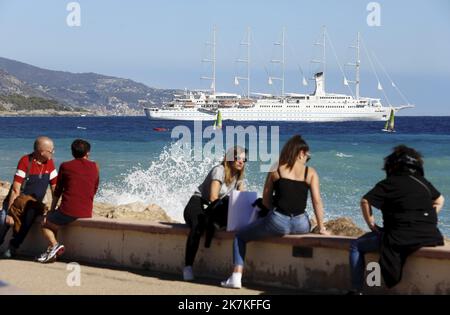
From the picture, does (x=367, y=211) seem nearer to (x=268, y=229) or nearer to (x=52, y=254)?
(x=268, y=229)

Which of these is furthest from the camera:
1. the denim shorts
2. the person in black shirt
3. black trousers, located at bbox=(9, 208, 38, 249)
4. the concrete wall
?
black trousers, located at bbox=(9, 208, 38, 249)

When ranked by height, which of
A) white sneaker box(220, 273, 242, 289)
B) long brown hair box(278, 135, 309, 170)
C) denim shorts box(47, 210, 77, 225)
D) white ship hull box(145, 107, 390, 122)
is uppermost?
white ship hull box(145, 107, 390, 122)

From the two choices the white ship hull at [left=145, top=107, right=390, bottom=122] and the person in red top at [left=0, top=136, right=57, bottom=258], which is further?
the white ship hull at [left=145, top=107, right=390, bottom=122]

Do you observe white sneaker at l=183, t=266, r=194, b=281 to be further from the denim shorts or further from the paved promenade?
the denim shorts

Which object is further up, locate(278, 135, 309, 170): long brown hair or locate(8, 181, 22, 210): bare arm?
locate(278, 135, 309, 170): long brown hair

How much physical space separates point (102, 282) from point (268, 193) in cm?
157

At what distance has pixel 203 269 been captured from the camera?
24.5ft

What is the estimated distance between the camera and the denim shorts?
812cm

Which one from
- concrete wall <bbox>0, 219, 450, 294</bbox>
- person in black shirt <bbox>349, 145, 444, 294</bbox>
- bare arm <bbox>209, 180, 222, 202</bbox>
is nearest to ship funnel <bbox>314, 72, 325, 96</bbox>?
concrete wall <bbox>0, 219, 450, 294</bbox>

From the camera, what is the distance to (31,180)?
823 centimetres

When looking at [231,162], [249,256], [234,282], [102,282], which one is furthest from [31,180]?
[234,282]

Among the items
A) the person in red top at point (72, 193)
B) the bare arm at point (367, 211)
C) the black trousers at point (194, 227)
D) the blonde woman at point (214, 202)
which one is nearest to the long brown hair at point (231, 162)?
the blonde woman at point (214, 202)

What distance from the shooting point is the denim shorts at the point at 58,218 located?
8117 mm
